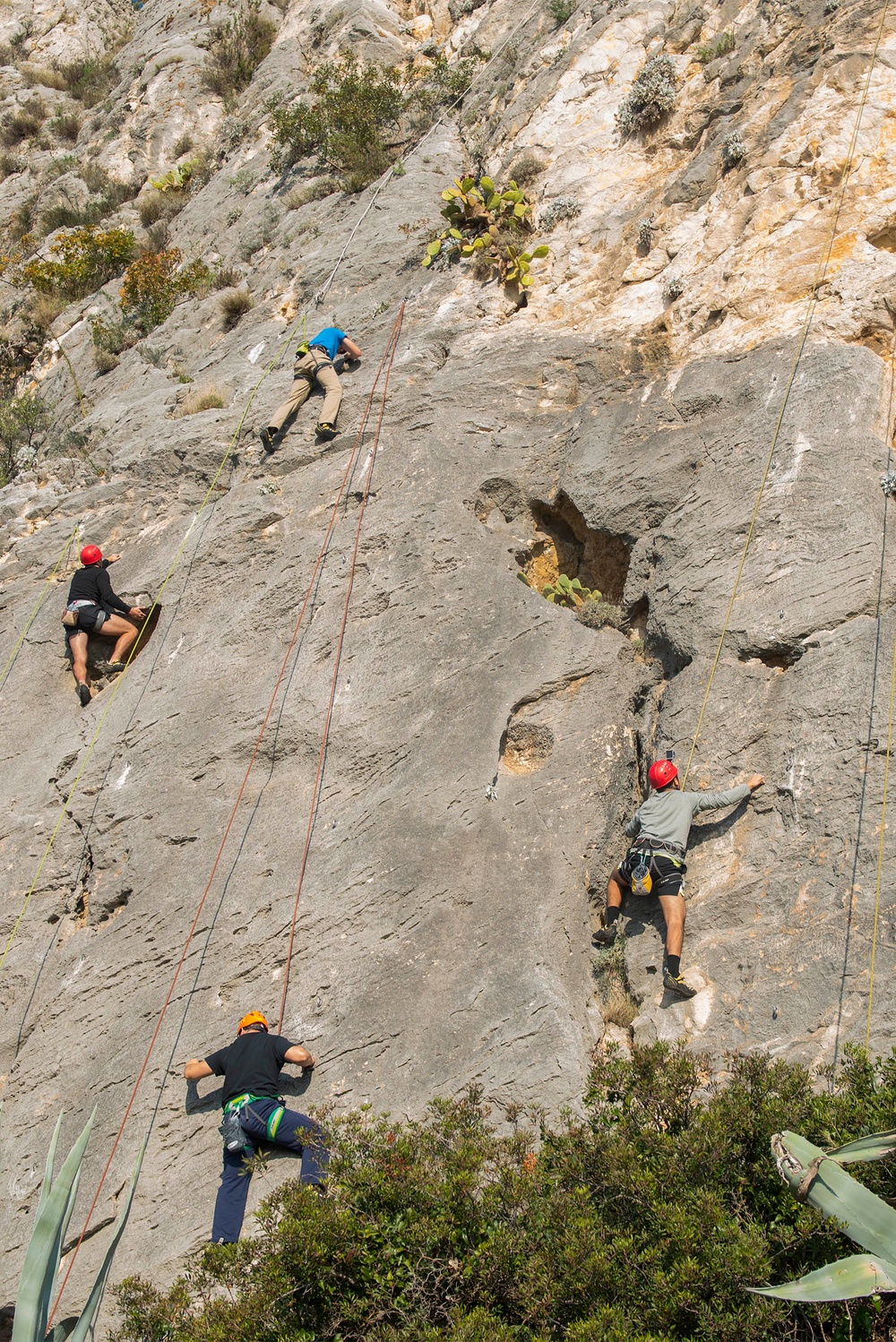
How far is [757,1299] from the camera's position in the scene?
4.29 meters

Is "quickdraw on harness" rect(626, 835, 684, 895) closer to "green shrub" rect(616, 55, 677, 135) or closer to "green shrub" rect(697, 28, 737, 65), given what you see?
"green shrub" rect(616, 55, 677, 135)

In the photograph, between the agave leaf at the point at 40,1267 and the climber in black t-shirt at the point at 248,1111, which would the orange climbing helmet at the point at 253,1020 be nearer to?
the climber in black t-shirt at the point at 248,1111

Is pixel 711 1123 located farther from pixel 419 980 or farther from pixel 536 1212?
pixel 419 980

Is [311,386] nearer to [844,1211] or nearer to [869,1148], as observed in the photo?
[869,1148]

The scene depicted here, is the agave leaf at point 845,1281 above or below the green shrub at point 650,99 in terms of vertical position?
below

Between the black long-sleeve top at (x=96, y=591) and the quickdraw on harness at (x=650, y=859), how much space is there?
5624mm

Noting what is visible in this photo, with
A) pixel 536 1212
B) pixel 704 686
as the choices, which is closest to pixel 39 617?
pixel 704 686

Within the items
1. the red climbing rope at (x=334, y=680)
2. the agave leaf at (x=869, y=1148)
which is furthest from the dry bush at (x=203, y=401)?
the agave leaf at (x=869, y=1148)

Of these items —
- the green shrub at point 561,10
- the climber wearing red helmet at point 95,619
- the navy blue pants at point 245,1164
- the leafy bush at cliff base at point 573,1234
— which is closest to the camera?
the leafy bush at cliff base at point 573,1234

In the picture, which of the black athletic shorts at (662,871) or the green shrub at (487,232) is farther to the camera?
the green shrub at (487,232)

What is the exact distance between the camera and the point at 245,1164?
19.8 ft

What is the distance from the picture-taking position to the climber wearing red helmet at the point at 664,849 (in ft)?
21.7

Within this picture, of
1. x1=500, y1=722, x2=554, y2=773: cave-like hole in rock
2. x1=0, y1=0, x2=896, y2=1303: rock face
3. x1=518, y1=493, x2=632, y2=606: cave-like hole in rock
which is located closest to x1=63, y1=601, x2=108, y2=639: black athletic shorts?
x1=0, y1=0, x2=896, y2=1303: rock face

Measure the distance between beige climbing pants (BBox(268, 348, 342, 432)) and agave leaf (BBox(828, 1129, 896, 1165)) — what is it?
825 cm
